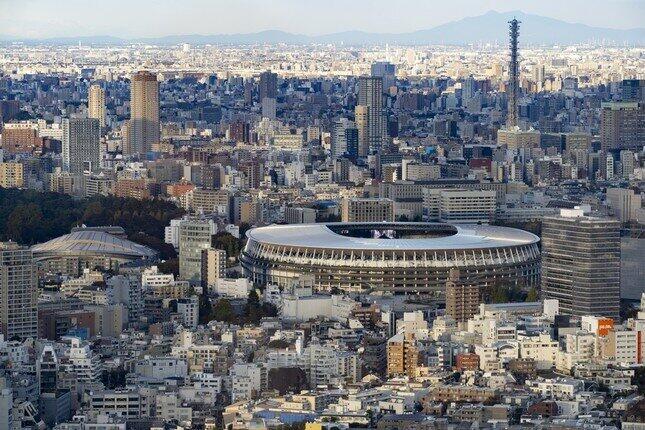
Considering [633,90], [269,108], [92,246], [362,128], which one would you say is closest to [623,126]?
[362,128]

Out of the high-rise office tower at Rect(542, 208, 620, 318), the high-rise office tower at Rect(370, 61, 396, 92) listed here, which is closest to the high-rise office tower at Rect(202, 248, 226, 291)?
the high-rise office tower at Rect(542, 208, 620, 318)

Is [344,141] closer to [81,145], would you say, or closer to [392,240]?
[81,145]

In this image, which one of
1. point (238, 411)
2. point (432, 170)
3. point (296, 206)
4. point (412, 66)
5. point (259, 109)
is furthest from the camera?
point (412, 66)

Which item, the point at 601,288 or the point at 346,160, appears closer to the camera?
the point at 601,288

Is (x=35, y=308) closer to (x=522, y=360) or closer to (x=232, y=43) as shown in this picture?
(x=522, y=360)

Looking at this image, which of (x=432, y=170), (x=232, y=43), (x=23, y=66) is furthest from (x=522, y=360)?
(x=23, y=66)

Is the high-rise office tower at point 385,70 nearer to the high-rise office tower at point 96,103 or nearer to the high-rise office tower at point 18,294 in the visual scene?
the high-rise office tower at point 96,103
